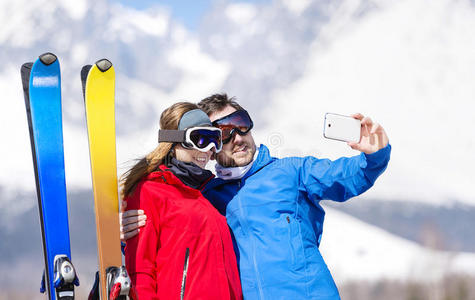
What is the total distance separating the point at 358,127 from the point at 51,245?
4.82ft

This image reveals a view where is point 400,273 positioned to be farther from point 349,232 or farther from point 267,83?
point 267,83

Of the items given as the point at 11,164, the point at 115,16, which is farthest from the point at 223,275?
the point at 115,16

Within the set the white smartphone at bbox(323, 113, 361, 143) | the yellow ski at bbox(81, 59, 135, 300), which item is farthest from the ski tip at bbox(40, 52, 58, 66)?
the white smartphone at bbox(323, 113, 361, 143)

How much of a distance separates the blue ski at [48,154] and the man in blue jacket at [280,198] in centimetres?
41

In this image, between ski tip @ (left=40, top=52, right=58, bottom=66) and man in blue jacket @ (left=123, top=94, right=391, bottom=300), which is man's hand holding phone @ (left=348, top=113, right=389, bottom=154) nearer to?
man in blue jacket @ (left=123, top=94, right=391, bottom=300)

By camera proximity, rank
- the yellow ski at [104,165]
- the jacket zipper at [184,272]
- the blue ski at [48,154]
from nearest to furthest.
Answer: the jacket zipper at [184,272] < the yellow ski at [104,165] < the blue ski at [48,154]

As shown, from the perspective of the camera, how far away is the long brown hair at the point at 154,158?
2428 mm

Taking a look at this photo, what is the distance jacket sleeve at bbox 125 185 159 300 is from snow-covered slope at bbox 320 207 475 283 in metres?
29.1

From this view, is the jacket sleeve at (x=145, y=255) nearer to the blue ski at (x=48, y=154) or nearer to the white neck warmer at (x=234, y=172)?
the blue ski at (x=48, y=154)

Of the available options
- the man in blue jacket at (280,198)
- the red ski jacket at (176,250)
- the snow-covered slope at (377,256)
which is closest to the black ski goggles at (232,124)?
the man in blue jacket at (280,198)

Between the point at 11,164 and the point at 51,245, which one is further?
the point at 11,164

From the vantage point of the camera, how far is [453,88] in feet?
138

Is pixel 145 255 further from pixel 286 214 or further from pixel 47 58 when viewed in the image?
pixel 47 58

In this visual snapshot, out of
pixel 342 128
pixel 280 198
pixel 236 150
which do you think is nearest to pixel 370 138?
pixel 342 128
